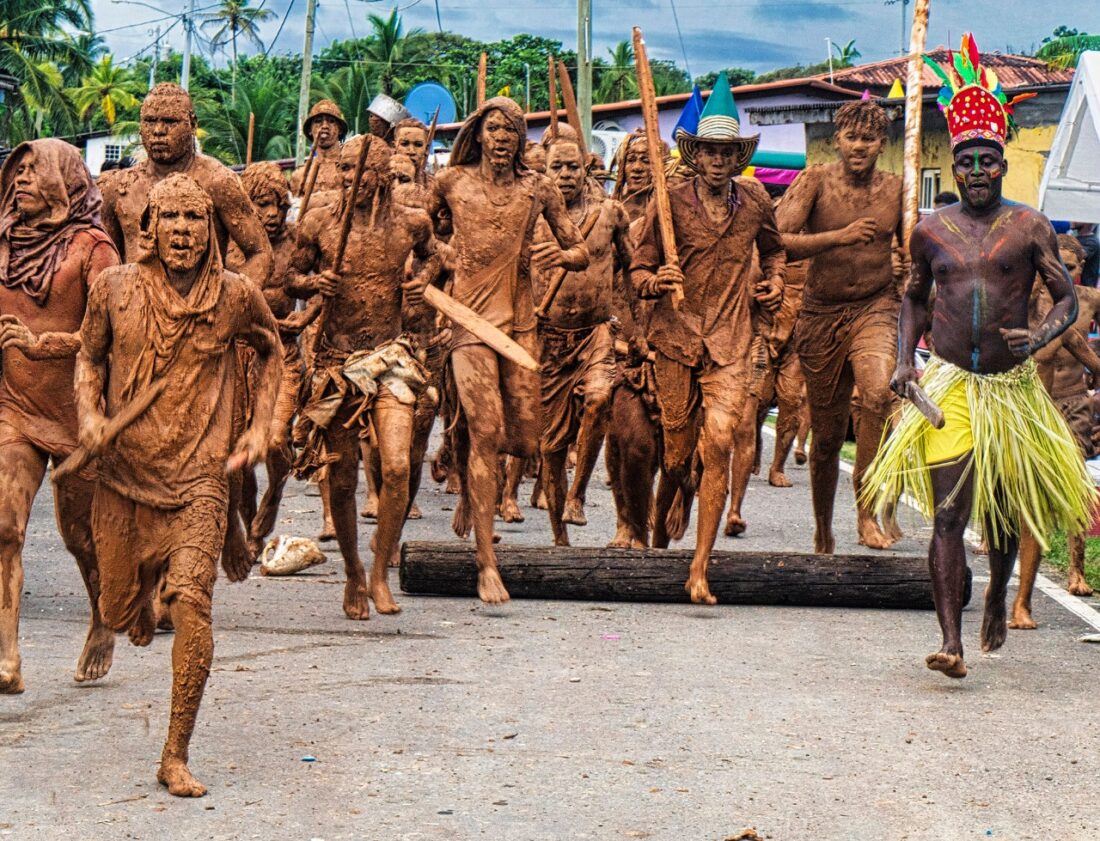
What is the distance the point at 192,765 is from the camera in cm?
670

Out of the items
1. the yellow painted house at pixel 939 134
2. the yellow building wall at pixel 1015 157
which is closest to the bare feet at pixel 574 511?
the yellow painted house at pixel 939 134

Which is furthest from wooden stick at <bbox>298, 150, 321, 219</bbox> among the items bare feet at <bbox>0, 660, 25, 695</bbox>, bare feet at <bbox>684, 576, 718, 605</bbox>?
bare feet at <bbox>0, 660, 25, 695</bbox>

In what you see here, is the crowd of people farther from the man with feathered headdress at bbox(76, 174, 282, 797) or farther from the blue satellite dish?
the blue satellite dish

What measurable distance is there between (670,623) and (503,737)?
9.69 feet

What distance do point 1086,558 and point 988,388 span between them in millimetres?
4722

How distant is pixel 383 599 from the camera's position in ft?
33.4

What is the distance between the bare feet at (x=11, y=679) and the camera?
7.79m

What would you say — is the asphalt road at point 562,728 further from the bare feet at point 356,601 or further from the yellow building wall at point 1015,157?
the yellow building wall at point 1015,157

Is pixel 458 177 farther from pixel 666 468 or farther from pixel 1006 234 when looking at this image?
pixel 1006 234

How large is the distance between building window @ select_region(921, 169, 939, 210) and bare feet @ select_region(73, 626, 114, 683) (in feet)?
110

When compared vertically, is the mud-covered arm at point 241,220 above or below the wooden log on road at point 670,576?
above

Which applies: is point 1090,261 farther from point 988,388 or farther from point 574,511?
point 988,388

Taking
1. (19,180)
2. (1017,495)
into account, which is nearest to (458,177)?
(19,180)

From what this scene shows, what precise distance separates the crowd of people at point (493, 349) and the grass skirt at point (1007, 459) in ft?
0.05
